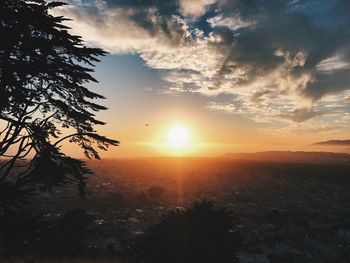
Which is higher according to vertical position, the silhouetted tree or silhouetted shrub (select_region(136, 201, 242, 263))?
the silhouetted tree

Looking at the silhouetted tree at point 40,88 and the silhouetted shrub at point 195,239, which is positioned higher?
the silhouetted tree at point 40,88

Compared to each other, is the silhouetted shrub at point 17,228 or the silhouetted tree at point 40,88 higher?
the silhouetted tree at point 40,88

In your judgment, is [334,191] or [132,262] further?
[334,191]

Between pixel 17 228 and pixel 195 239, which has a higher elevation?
pixel 17 228

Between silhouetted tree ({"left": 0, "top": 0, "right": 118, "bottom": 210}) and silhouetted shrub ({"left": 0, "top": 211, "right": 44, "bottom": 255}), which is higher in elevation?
silhouetted tree ({"left": 0, "top": 0, "right": 118, "bottom": 210})

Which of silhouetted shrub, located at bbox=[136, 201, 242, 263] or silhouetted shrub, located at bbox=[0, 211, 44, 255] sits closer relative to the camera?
silhouetted shrub, located at bbox=[136, 201, 242, 263]

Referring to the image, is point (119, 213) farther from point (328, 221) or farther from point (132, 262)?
point (328, 221)

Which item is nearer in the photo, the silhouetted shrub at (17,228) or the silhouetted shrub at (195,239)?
the silhouetted shrub at (195,239)

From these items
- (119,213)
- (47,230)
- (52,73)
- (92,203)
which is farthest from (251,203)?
(52,73)
